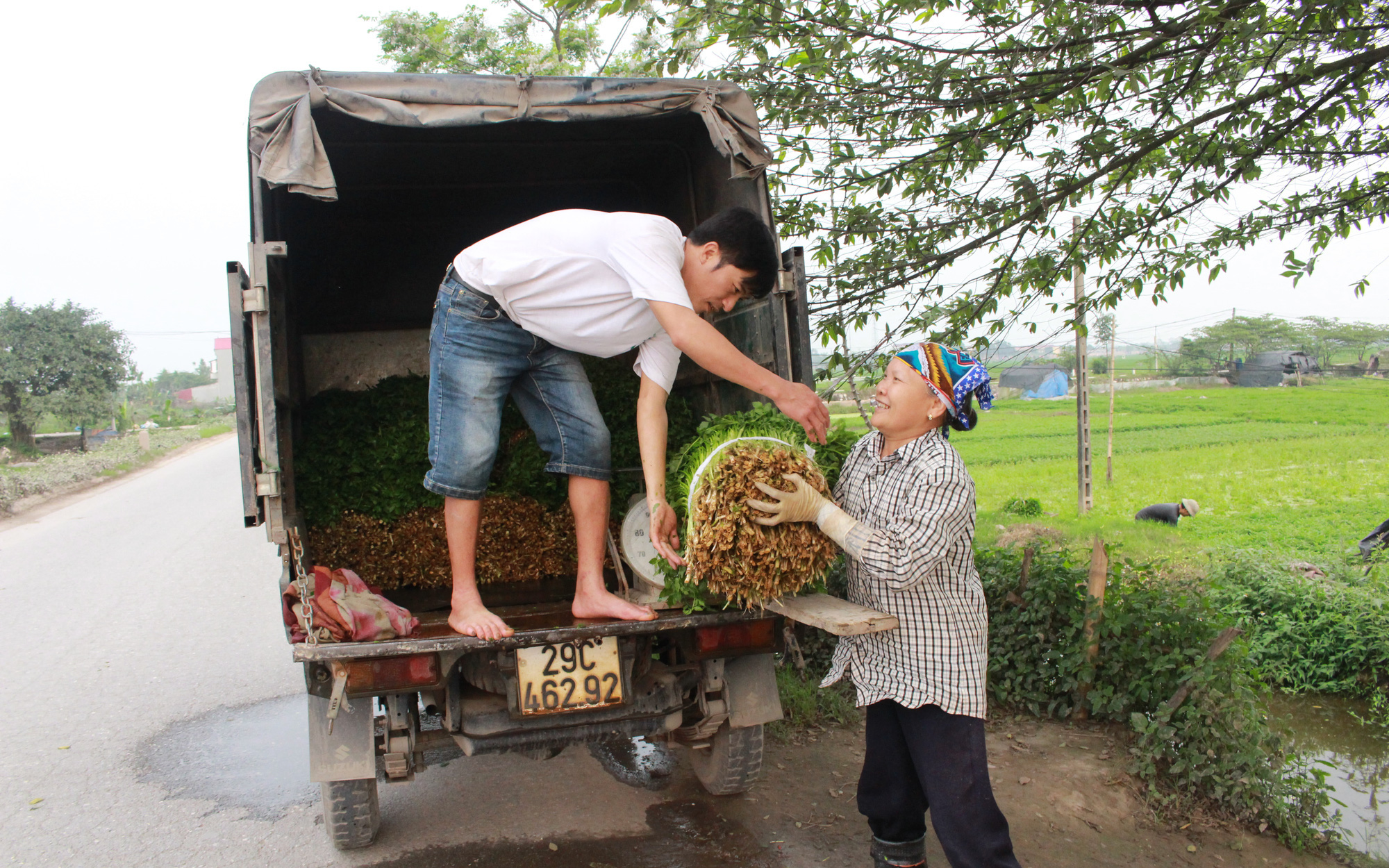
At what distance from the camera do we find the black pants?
7.74 ft

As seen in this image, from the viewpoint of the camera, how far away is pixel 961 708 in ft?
7.88

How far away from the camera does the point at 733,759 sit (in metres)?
3.53

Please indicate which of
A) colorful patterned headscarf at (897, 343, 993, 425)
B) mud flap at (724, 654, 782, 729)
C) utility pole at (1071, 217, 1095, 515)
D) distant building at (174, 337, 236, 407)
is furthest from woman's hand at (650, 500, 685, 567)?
distant building at (174, 337, 236, 407)

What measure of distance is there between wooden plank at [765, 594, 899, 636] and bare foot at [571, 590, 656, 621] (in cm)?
44

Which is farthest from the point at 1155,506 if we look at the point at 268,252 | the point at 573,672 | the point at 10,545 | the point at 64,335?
the point at 64,335

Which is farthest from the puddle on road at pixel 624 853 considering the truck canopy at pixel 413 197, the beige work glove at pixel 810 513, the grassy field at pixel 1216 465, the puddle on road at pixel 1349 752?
the puddle on road at pixel 1349 752

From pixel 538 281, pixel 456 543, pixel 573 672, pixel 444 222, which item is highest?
pixel 444 222

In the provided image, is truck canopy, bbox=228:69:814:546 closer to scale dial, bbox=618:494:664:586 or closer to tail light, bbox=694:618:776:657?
scale dial, bbox=618:494:664:586

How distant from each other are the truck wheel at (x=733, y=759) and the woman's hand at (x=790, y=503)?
1.26 metres

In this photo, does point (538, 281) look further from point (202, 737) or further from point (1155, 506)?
point (1155, 506)

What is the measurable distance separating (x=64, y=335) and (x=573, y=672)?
35.6 m

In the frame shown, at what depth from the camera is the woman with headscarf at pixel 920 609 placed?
236cm

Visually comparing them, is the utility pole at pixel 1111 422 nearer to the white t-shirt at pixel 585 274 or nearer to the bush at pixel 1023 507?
the bush at pixel 1023 507

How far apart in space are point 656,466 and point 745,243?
80cm
